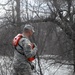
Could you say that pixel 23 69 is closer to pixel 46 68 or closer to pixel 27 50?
pixel 27 50

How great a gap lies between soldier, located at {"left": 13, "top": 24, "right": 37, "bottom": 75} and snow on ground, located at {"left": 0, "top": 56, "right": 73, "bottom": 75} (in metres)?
2.81

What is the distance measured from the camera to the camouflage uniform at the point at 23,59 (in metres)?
5.77

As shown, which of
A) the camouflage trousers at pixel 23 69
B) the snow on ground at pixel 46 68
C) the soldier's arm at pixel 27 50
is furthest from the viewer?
the snow on ground at pixel 46 68

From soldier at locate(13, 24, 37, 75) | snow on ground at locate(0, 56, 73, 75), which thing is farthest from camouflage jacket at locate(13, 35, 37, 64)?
snow on ground at locate(0, 56, 73, 75)

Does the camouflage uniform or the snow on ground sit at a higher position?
the camouflage uniform

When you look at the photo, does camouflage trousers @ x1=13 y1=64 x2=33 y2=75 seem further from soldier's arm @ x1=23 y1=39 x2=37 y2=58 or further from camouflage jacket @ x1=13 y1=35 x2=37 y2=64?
soldier's arm @ x1=23 y1=39 x2=37 y2=58

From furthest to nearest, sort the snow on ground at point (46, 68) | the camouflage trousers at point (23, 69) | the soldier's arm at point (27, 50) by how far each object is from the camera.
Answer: the snow on ground at point (46, 68), the camouflage trousers at point (23, 69), the soldier's arm at point (27, 50)

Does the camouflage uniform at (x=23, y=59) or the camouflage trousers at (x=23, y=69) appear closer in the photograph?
the camouflage uniform at (x=23, y=59)

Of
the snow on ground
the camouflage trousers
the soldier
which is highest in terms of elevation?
the soldier

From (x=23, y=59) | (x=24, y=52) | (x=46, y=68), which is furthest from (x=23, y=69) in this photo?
(x=46, y=68)

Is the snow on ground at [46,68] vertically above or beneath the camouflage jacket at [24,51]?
beneath

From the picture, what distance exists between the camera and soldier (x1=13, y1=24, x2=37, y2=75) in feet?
19.0

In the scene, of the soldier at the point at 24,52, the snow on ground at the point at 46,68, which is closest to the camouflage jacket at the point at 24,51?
the soldier at the point at 24,52

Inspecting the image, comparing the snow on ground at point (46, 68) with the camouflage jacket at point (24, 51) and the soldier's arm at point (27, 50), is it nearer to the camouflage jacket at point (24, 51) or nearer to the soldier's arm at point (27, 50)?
the camouflage jacket at point (24, 51)
